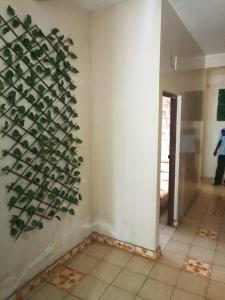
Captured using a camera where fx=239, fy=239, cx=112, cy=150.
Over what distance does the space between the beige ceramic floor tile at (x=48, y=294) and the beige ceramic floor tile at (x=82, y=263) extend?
0.31 metres

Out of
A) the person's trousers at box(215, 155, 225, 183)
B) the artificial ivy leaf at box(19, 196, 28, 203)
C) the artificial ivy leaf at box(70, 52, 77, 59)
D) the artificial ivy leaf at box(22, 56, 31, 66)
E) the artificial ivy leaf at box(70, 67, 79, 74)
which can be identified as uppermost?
the artificial ivy leaf at box(70, 52, 77, 59)

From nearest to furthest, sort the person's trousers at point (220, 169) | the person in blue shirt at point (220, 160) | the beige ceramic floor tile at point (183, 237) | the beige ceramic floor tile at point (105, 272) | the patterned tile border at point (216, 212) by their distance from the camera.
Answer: the beige ceramic floor tile at point (105, 272)
the beige ceramic floor tile at point (183, 237)
the patterned tile border at point (216, 212)
the person in blue shirt at point (220, 160)
the person's trousers at point (220, 169)

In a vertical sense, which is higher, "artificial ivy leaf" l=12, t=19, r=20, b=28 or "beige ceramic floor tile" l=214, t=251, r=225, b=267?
"artificial ivy leaf" l=12, t=19, r=20, b=28

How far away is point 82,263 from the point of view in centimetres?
234

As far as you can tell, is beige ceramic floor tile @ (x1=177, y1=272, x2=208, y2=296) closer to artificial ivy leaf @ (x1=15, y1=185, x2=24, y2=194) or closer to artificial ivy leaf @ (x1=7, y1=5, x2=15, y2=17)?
artificial ivy leaf @ (x1=15, y1=185, x2=24, y2=194)

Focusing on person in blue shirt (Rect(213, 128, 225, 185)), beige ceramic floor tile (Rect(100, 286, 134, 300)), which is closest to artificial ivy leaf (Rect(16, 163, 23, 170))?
beige ceramic floor tile (Rect(100, 286, 134, 300))

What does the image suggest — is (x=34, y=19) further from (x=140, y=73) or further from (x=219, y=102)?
(x=219, y=102)

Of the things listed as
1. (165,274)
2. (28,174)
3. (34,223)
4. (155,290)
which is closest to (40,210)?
(34,223)

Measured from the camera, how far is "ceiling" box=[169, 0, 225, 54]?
7.41 feet

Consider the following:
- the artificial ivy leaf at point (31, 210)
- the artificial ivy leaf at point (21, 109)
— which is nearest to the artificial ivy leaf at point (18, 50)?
the artificial ivy leaf at point (21, 109)

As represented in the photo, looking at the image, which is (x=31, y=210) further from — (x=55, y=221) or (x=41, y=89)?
(x=41, y=89)

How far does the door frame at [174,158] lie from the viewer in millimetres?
2895

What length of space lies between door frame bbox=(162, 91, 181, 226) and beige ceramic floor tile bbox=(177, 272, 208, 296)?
0.97 meters

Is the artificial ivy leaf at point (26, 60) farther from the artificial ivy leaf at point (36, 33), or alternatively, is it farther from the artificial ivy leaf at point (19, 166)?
the artificial ivy leaf at point (19, 166)
